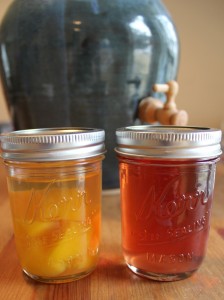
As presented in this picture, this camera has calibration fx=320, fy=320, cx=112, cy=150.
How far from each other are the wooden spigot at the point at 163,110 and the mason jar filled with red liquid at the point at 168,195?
0.18m

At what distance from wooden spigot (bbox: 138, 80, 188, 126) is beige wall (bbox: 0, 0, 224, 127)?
675 mm

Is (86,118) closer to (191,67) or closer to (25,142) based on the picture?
(25,142)

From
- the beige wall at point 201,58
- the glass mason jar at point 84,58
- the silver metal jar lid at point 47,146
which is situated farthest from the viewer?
the beige wall at point 201,58

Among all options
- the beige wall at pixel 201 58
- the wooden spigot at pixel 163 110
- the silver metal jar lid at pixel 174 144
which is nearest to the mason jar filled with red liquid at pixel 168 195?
the silver metal jar lid at pixel 174 144

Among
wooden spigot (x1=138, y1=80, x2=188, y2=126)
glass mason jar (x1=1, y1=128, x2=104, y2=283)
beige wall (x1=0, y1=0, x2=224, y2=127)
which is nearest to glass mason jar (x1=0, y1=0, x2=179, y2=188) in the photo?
wooden spigot (x1=138, y1=80, x2=188, y2=126)

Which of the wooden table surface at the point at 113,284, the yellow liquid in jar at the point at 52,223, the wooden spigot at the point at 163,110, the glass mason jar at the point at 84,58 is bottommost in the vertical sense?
the wooden table surface at the point at 113,284

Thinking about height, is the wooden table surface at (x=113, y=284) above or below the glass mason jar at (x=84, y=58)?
below

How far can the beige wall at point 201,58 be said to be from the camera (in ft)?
3.78

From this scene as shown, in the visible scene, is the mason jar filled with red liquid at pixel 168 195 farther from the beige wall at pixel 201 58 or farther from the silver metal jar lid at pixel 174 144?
the beige wall at pixel 201 58

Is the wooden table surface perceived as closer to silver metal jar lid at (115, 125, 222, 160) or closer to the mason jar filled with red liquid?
the mason jar filled with red liquid

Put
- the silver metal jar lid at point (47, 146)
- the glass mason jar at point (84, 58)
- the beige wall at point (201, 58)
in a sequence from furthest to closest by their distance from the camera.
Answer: the beige wall at point (201, 58) < the glass mason jar at point (84, 58) < the silver metal jar lid at point (47, 146)

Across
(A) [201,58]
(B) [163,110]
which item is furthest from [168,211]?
(A) [201,58]

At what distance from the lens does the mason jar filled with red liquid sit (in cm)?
35

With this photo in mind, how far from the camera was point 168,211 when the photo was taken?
357mm
